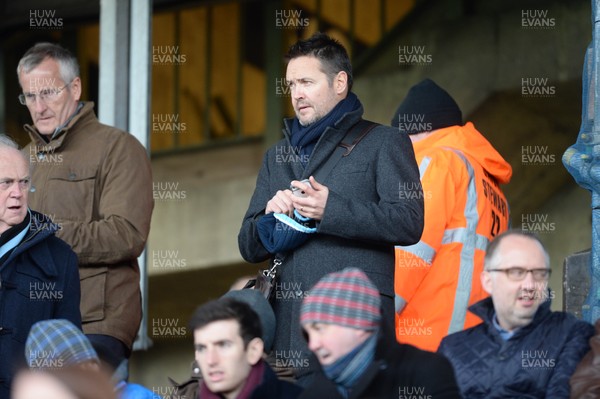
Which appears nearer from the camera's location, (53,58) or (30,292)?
(30,292)

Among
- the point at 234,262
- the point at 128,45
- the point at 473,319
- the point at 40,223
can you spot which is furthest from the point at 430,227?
the point at 234,262

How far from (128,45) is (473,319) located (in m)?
3.55

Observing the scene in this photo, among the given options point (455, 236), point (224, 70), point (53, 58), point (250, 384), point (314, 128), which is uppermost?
point (224, 70)

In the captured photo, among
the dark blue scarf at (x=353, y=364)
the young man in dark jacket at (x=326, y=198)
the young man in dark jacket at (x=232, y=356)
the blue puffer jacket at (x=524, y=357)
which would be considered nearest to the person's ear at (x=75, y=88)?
the young man in dark jacket at (x=326, y=198)

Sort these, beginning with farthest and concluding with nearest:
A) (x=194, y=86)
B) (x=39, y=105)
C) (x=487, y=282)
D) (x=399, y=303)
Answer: (x=194, y=86) → (x=39, y=105) → (x=399, y=303) → (x=487, y=282)

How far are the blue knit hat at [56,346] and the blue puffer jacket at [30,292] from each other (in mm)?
406

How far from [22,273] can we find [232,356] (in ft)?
3.65

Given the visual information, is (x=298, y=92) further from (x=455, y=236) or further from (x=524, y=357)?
(x=524, y=357)

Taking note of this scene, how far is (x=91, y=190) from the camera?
668cm

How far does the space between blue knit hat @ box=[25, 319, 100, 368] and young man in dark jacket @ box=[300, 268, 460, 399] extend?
80 cm

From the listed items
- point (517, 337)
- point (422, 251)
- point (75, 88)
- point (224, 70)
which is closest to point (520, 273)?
point (517, 337)

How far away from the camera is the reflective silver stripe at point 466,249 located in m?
6.41

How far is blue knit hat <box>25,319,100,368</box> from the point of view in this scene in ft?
17.1

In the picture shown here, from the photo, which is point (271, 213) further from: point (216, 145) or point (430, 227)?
point (216, 145)
